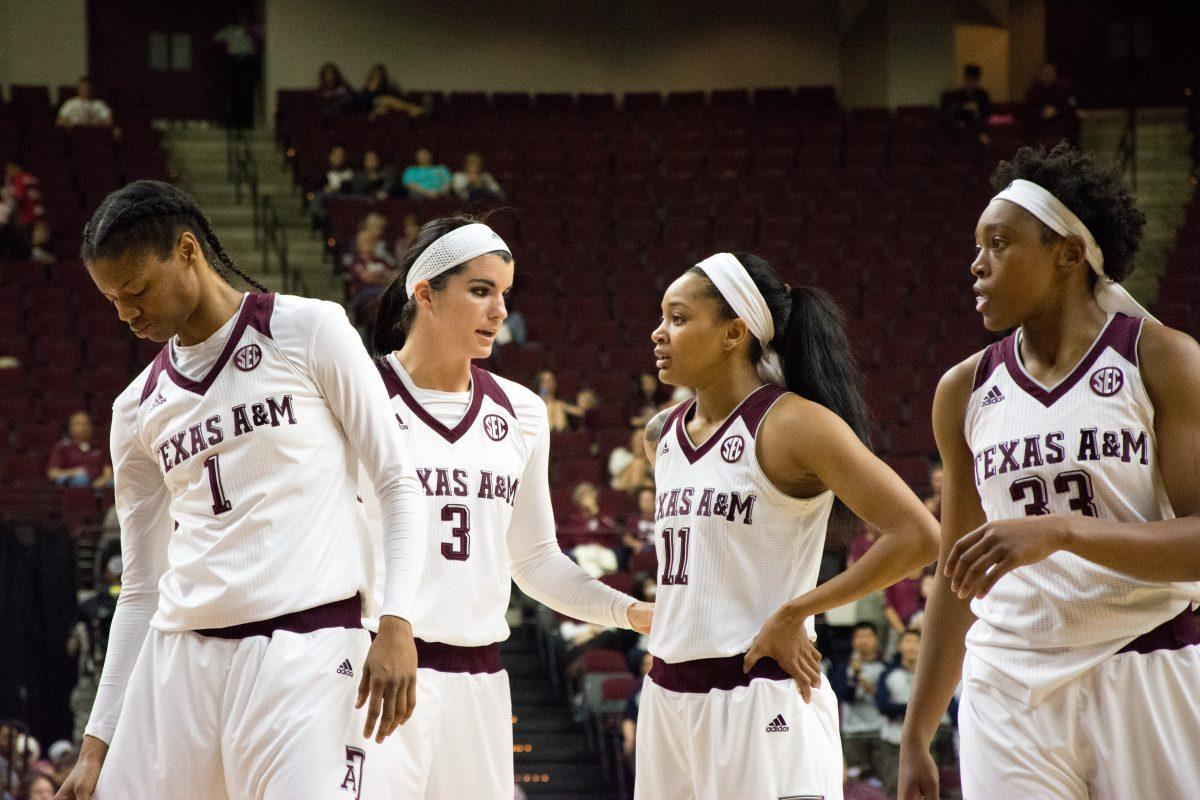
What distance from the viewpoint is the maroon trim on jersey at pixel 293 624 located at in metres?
3.01

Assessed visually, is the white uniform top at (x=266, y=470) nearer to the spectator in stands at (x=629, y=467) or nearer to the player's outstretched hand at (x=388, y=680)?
the player's outstretched hand at (x=388, y=680)

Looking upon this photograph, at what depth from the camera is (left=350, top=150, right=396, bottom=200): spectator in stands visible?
49.1 feet

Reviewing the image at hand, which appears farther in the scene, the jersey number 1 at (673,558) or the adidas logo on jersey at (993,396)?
the jersey number 1 at (673,558)

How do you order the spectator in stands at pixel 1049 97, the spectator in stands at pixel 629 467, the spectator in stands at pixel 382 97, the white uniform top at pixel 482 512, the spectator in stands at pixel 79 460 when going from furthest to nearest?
the spectator in stands at pixel 1049 97 < the spectator in stands at pixel 382 97 < the spectator in stands at pixel 629 467 < the spectator in stands at pixel 79 460 < the white uniform top at pixel 482 512

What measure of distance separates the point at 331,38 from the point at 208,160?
2869 mm

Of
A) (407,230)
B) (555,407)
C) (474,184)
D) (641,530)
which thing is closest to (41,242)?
(407,230)

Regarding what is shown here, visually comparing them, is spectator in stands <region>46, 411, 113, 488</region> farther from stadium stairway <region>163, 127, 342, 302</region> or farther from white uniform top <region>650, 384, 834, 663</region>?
white uniform top <region>650, 384, 834, 663</region>

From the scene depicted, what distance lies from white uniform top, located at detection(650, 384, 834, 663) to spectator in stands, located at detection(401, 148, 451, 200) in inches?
464

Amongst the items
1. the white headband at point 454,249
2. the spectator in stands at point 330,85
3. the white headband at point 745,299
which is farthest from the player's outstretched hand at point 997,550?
the spectator in stands at point 330,85

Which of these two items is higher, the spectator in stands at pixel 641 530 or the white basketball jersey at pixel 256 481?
the white basketball jersey at pixel 256 481

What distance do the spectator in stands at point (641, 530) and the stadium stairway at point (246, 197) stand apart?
5139 millimetres

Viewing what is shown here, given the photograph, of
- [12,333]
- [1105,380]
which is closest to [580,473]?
[12,333]

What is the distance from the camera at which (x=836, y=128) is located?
17109mm

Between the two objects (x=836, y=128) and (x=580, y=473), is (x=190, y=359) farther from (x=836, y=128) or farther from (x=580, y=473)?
(x=836, y=128)
